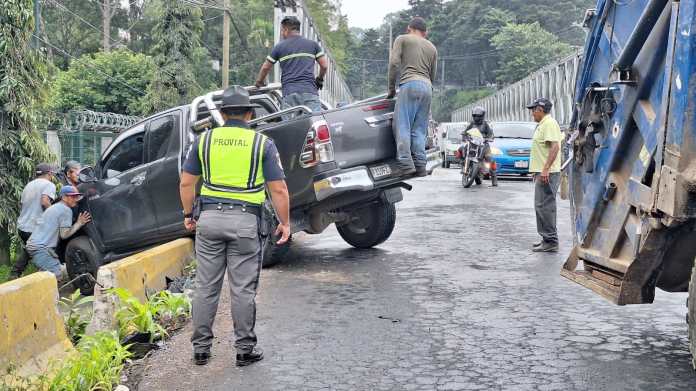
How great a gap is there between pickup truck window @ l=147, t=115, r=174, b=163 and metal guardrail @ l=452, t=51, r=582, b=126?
898 centimetres

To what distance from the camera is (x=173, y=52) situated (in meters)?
40.6

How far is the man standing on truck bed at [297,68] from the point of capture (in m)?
9.55

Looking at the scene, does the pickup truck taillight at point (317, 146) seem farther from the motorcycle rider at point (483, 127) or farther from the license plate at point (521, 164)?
the license plate at point (521, 164)

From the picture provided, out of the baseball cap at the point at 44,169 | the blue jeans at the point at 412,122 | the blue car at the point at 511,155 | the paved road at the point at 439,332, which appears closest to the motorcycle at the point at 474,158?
the blue car at the point at 511,155

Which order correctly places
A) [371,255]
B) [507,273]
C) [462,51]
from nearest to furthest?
1. [507,273]
2. [371,255]
3. [462,51]

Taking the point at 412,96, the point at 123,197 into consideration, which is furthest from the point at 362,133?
the point at 123,197

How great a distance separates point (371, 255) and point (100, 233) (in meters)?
3.33

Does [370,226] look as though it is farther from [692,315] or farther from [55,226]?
[692,315]

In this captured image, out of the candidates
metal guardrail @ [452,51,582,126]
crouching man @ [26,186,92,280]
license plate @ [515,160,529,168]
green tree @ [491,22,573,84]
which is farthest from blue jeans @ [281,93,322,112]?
green tree @ [491,22,573,84]

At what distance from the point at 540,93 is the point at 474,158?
21.2 metres

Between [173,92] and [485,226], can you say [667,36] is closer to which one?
[485,226]

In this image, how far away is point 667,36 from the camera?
4582 mm

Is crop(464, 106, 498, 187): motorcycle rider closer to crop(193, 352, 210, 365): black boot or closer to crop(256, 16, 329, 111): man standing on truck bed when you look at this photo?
crop(256, 16, 329, 111): man standing on truck bed

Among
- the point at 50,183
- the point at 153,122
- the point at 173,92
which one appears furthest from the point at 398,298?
the point at 173,92
